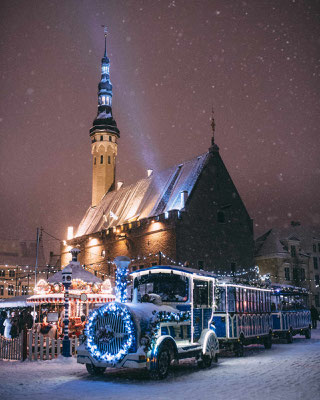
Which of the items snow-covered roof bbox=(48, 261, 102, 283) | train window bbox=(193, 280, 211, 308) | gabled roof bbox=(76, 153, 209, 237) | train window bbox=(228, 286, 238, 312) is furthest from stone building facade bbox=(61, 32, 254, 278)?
train window bbox=(193, 280, 211, 308)

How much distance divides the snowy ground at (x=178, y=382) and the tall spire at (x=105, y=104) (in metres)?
42.3

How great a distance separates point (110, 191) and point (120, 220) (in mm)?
11136

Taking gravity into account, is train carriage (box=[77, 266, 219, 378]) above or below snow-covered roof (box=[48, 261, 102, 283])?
below

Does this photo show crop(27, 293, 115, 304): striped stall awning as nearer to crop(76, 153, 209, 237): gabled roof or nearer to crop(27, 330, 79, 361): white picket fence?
crop(27, 330, 79, 361): white picket fence

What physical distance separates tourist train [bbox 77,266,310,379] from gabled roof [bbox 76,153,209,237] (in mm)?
19196

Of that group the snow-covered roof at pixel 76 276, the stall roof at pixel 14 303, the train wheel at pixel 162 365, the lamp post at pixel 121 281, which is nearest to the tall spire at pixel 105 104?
the stall roof at pixel 14 303

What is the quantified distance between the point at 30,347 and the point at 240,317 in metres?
8.21

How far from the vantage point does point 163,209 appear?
38000mm

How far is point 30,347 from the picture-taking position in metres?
16.1

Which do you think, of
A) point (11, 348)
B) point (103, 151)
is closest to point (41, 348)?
point (11, 348)

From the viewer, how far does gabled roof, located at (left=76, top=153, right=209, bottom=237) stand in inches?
1508

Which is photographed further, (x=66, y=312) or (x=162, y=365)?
(x=66, y=312)

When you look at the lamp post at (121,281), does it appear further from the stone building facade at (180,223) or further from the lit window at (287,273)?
the lit window at (287,273)

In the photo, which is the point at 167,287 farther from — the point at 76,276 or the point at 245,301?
the point at 76,276
